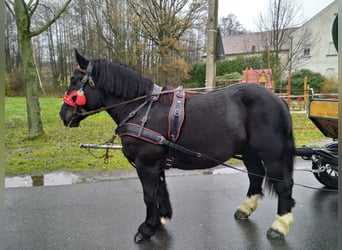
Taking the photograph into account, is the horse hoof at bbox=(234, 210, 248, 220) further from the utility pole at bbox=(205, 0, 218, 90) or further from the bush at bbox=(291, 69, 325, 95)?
the bush at bbox=(291, 69, 325, 95)

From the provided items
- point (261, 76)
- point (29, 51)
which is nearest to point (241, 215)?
point (29, 51)

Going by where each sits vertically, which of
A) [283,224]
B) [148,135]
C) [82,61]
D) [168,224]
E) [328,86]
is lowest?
[168,224]

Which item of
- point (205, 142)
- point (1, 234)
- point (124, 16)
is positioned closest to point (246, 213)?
point (205, 142)

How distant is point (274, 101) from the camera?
119 inches

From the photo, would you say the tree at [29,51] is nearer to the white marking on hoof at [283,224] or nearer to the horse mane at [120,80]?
the horse mane at [120,80]

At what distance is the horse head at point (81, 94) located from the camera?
294 cm

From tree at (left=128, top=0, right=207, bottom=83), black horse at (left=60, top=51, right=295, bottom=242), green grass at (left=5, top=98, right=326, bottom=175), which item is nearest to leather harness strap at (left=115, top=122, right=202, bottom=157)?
black horse at (left=60, top=51, right=295, bottom=242)

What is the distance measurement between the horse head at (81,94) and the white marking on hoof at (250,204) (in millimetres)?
2048

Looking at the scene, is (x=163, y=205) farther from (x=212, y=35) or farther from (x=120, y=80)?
(x=212, y=35)

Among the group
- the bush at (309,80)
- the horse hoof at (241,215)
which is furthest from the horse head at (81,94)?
the bush at (309,80)

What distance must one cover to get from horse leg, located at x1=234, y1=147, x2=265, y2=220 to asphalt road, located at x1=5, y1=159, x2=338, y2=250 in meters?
0.12

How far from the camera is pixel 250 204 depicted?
3.50 meters

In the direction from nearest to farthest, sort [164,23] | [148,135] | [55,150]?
[148,135]
[55,150]
[164,23]

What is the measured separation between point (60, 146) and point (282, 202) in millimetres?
5485
